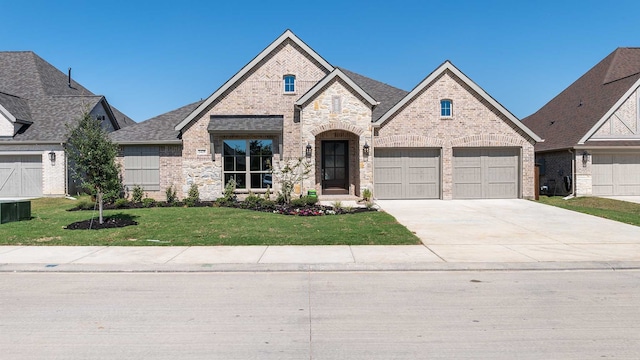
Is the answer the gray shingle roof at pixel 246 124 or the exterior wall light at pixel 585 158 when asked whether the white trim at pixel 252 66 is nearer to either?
the gray shingle roof at pixel 246 124

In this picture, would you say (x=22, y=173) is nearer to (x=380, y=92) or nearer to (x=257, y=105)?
(x=257, y=105)

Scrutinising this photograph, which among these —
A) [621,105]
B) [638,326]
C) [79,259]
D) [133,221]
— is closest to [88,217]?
[133,221]

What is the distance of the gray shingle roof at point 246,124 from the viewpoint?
60.1 ft

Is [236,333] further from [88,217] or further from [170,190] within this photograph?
[170,190]

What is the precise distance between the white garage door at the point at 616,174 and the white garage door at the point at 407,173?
913 centimetres

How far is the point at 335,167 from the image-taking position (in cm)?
2028

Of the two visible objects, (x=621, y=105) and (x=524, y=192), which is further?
(x=621, y=105)

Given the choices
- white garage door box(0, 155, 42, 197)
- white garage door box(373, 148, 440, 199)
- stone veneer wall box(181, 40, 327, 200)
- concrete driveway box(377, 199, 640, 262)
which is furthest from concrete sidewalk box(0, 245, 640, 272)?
white garage door box(0, 155, 42, 197)

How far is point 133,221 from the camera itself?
12.6m

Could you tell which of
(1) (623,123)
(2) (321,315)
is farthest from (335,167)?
(1) (623,123)

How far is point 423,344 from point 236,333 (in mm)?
2055

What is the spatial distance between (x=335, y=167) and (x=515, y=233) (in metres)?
10.6

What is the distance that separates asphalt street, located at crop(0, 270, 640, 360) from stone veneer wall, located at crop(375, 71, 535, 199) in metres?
12.8

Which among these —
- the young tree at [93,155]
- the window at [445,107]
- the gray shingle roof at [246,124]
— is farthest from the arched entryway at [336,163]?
the young tree at [93,155]
